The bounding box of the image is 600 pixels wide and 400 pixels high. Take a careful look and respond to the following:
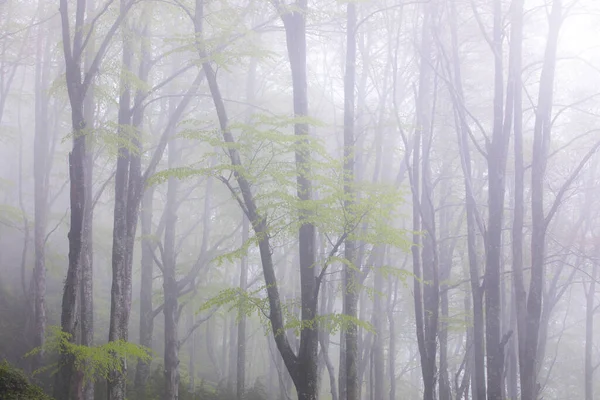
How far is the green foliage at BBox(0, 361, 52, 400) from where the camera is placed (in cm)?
419

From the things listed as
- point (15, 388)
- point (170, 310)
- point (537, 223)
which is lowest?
point (15, 388)

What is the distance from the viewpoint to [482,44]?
1334 cm

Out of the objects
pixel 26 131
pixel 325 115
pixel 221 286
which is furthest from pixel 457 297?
pixel 26 131

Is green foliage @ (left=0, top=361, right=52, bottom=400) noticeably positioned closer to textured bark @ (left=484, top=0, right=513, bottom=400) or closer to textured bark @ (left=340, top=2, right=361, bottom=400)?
textured bark @ (left=340, top=2, right=361, bottom=400)

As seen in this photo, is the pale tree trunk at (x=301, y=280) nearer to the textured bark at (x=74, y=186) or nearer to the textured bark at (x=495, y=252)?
the textured bark at (x=74, y=186)

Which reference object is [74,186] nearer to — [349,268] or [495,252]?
[349,268]

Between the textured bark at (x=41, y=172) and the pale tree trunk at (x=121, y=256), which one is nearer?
the pale tree trunk at (x=121, y=256)

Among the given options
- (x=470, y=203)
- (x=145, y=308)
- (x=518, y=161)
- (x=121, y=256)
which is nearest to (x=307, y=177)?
(x=470, y=203)

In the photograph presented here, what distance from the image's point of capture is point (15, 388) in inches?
170

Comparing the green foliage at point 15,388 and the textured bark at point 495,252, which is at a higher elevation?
the textured bark at point 495,252

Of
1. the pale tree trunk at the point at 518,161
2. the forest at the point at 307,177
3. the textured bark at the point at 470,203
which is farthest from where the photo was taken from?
the pale tree trunk at the point at 518,161

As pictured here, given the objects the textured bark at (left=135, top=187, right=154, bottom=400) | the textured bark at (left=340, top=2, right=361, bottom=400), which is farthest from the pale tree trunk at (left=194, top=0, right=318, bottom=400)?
the textured bark at (left=135, top=187, right=154, bottom=400)

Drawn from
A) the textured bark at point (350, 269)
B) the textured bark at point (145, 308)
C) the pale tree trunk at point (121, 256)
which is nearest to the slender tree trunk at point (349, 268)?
the textured bark at point (350, 269)

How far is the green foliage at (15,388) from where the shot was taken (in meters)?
4.19
